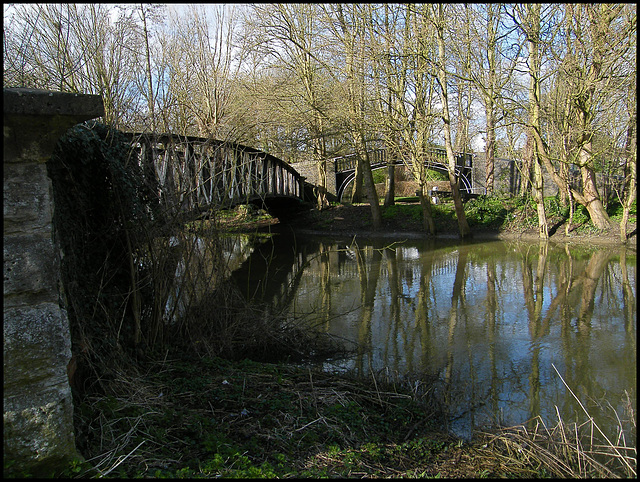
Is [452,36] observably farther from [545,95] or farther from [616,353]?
[616,353]

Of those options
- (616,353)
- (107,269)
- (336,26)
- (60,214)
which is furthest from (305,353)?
(336,26)

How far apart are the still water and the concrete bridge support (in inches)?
127

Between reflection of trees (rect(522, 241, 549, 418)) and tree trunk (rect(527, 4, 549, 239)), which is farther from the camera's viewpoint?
tree trunk (rect(527, 4, 549, 239))

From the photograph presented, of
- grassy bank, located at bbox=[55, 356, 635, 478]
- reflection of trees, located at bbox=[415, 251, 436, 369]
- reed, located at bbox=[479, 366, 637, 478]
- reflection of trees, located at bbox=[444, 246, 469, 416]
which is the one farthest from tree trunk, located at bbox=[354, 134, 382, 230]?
reed, located at bbox=[479, 366, 637, 478]

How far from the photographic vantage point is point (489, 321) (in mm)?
8508

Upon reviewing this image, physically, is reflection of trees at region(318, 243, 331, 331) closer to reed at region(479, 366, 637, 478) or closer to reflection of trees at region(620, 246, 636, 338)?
reed at region(479, 366, 637, 478)

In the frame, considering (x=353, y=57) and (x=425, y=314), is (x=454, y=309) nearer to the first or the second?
(x=425, y=314)

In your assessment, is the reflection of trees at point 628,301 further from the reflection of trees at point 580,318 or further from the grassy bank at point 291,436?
the grassy bank at point 291,436

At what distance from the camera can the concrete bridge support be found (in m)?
3.00

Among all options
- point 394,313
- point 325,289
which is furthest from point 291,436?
point 325,289

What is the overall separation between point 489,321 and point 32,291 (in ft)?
23.1

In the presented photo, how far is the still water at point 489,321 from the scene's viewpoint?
5.45 metres

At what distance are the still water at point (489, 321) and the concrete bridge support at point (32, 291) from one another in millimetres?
3236

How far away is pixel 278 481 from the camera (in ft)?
10.7
